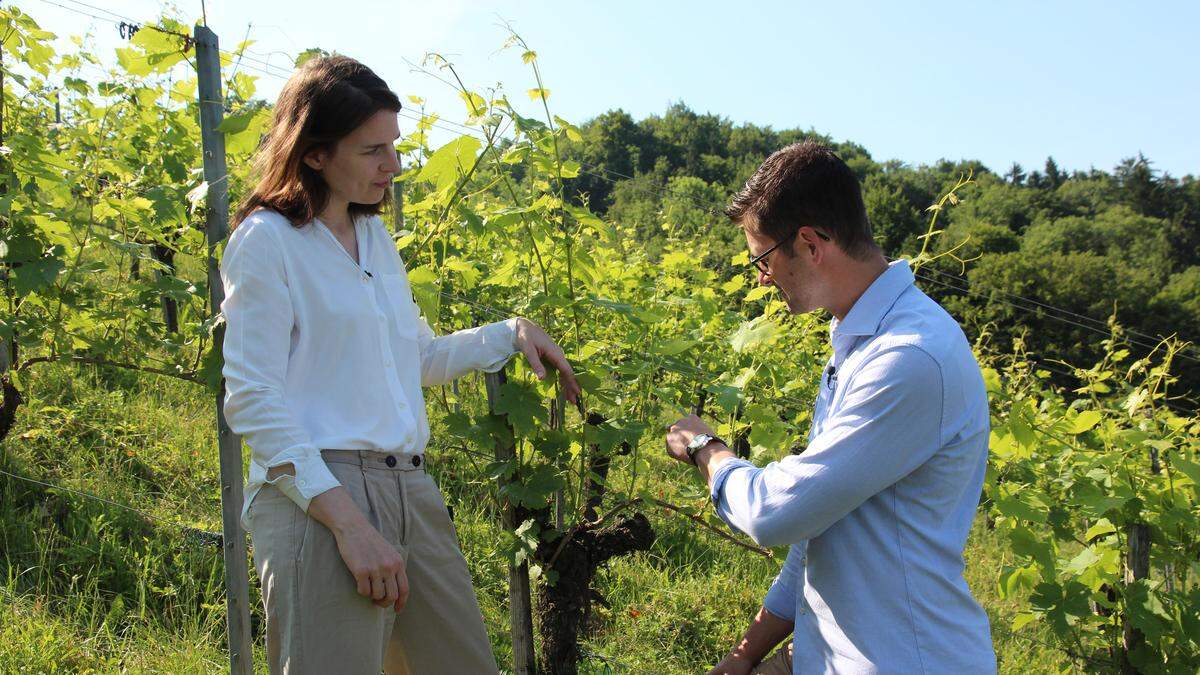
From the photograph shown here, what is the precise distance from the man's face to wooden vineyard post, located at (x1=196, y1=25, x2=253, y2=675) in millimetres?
1236

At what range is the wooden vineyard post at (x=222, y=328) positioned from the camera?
6.73 ft

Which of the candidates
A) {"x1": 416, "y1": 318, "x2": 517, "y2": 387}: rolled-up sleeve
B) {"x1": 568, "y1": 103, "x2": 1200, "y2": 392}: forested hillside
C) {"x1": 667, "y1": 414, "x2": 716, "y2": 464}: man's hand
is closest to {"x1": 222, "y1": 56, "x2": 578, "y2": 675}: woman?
{"x1": 416, "y1": 318, "x2": 517, "y2": 387}: rolled-up sleeve

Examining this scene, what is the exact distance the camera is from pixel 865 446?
1355 millimetres

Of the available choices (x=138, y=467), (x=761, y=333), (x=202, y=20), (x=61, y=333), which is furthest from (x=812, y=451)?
(x=138, y=467)

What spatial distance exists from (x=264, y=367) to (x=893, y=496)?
40.0 inches

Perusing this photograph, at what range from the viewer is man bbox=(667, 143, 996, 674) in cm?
137

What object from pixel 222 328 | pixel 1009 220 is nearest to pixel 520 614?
pixel 222 328

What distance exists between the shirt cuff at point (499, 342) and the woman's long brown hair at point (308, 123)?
0.50 m

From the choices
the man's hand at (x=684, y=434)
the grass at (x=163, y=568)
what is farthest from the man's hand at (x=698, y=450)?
the grass at (x=163, y=568)

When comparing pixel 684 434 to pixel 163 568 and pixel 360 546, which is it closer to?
pixel 360 546

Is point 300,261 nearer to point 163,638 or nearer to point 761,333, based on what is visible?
point 761,333

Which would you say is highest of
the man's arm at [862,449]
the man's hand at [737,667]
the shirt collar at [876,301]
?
the shirt collar at [876,301]

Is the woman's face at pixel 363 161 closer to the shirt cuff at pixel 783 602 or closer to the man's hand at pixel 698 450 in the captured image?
the man's hand at pixel 698 450

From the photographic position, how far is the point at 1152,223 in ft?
149
